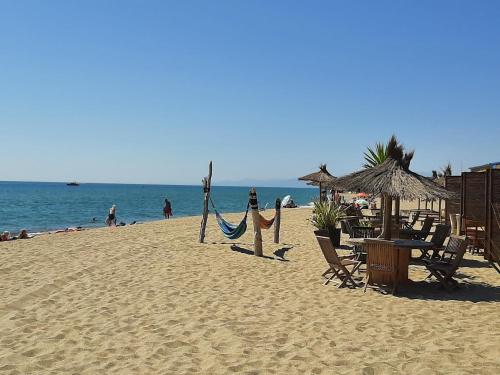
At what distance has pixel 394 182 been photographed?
6.86m

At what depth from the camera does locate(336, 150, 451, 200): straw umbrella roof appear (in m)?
6.70

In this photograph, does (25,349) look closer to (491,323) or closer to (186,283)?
(186,283)

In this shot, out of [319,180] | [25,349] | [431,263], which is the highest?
[319,180]

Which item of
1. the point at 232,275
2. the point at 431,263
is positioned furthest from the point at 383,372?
the point at 232,275

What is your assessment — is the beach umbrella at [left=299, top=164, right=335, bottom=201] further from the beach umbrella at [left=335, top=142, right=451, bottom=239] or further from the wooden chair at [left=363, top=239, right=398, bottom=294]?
the wooden chair at [left=363, top=239, right=398, bottom=294]

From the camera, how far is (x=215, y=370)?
3.64m

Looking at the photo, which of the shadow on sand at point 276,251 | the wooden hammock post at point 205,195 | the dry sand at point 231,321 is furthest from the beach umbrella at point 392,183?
the wooden hammock post at point 205,195

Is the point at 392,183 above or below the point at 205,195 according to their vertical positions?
above

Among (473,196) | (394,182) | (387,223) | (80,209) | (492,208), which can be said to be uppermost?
(394,182)

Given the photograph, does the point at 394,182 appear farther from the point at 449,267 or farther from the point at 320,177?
the point at 320,177

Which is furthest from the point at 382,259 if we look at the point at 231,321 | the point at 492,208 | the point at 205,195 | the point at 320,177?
the point at 320,177

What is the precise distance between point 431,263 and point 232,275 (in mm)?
3041

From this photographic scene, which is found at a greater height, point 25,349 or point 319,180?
point 319,180

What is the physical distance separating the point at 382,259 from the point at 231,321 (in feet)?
8.49
